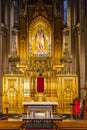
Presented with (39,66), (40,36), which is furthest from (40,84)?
(40,36)

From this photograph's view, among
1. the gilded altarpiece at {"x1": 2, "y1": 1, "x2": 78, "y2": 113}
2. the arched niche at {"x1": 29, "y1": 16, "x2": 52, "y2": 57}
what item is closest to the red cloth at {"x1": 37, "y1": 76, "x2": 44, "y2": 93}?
the gilded altarpiece at {"x1": 2, "y1": 1, "x2": 78, "y2": 113}

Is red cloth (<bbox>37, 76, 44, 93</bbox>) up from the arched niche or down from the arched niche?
down

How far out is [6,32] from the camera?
37031 millimetres

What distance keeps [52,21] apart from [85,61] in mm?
5876

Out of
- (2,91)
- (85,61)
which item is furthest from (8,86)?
(85,61)

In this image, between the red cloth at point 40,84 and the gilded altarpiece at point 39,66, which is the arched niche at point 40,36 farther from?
the red cloth at point 40,84

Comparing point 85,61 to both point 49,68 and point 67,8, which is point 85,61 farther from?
point 67,8

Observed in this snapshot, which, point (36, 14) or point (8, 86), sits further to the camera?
point (36, 14)

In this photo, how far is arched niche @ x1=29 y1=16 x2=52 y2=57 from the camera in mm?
36719

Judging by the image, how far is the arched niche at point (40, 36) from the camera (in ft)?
120

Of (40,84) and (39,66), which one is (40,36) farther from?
(40,84)

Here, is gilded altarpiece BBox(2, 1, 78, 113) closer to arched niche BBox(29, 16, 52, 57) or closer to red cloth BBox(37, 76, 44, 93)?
arched niche BBox(29, 16, 52, 57)

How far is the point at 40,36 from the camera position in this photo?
37125 millimetres

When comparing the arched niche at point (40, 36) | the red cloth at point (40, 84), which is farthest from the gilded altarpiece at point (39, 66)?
the red cloth at point (40, 84)
